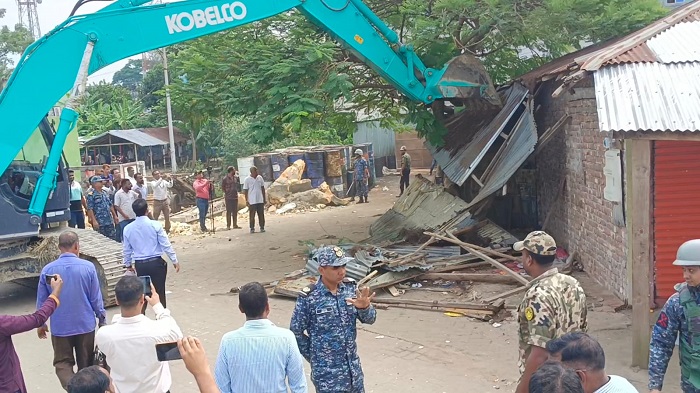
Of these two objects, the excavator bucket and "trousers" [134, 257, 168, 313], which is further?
the excavator bucket

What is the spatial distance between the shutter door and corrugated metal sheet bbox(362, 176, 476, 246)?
11.7ft

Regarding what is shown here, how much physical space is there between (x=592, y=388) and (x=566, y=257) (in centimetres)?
776

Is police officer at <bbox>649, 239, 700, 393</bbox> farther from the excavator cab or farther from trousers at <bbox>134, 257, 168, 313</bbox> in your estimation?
the excavator cab

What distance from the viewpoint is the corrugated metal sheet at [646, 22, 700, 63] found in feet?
23.7

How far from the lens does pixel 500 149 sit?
11023 mm

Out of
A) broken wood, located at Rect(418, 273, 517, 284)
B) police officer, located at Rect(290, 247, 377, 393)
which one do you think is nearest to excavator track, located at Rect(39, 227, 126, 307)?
broken wood, located at Rect(418, 273, 517, 284)

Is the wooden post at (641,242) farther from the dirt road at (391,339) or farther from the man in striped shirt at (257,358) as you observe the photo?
the man in striped shirt at (257,358)

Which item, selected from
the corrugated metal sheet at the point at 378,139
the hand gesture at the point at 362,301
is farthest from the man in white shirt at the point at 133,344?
the corrugated metal sheet at the point at 378,139

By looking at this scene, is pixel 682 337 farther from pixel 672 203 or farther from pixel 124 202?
pixel 124 202

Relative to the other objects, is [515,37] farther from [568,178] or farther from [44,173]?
[44,173]

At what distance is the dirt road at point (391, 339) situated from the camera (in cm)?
641

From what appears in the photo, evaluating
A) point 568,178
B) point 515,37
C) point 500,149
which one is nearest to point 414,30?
point 515,37

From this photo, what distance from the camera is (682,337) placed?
397cm

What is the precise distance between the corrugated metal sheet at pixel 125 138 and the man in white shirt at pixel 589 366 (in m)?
31.3
